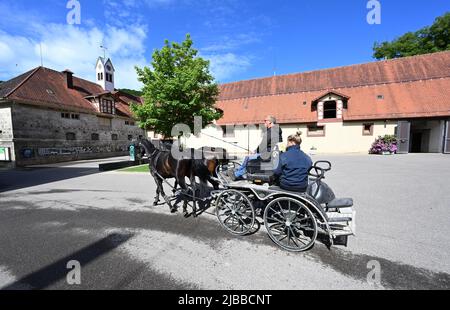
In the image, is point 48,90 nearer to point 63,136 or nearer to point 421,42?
point 63,136

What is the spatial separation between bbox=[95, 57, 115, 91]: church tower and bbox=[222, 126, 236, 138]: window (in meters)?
19.2

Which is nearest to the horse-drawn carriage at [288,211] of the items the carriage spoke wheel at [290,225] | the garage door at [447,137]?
the carriage spoke wheel at [290,225]

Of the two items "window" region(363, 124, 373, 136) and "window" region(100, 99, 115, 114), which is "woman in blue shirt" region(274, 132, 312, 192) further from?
"window" region(100, 99, 115, 114)

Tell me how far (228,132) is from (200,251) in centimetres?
2057

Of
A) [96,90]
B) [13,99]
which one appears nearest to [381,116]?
[13,99]

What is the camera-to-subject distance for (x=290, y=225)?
3.30 m

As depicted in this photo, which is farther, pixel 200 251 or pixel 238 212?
pixel 238 212

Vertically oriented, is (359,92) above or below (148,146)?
above

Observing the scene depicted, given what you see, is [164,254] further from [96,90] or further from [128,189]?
[96,90]

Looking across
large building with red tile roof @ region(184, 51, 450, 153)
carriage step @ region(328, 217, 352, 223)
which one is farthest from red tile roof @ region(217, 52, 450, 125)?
carriage step @ region(328, 217, 352, 223)

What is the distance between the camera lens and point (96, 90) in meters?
26.5

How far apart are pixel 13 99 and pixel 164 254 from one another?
66.2ft

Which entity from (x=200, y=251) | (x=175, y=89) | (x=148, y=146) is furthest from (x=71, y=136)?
(x=200, y=251)

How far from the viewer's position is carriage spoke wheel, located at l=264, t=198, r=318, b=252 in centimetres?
320
